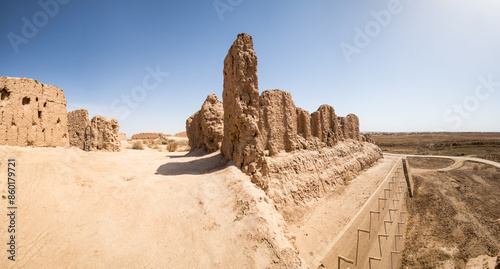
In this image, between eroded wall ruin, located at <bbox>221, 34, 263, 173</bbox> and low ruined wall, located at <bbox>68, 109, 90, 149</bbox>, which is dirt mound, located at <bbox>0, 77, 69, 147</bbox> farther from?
eroded wall ruin, located at <bbox>221, 34, 263, 173</bbox>

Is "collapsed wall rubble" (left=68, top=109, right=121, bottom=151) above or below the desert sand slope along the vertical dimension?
above

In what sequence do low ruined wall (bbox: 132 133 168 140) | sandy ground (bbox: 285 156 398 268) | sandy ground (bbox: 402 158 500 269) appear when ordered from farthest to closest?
low ruined wall (bbox: 132 133 168 140)
sandy ground (bbox: 402 158 500 269)
sandy ground (bbox: 285 156 398 268)

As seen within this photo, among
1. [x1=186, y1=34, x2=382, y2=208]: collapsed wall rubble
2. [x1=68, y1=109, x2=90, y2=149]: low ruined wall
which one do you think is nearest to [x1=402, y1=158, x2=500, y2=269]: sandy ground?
[x1=186, y1=34, x2=382, y2=208]: collapsed wall rubble

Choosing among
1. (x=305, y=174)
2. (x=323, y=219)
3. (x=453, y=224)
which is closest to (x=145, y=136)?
(x=305, y=174)

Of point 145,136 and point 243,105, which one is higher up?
point 243,105

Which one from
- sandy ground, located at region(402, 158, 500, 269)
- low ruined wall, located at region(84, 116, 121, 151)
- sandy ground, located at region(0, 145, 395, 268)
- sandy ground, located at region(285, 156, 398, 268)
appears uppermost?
low ruined wall, located at region(84, 116, 121, 151)

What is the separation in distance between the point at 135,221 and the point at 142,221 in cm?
16

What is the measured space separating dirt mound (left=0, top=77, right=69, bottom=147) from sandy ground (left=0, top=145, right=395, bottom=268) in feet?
1.74

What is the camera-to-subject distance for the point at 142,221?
4582mm

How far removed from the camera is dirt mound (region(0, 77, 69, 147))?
5.86m

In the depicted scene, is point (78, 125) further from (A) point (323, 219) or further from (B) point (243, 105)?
(A) point (323, 219)

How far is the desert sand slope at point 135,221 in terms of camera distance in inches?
148

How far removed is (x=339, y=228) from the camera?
22.5ft

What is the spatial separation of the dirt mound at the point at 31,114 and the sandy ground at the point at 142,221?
531 mm
